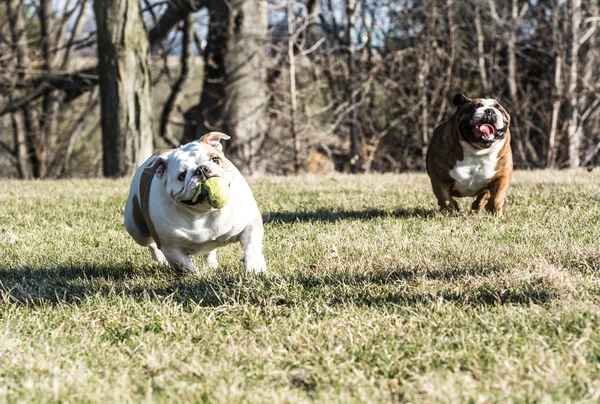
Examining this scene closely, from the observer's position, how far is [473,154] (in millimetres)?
5809

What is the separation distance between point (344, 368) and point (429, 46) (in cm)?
1212

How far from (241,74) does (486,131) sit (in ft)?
26.8

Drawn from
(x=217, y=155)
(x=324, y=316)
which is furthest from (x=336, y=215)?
(x=324, y=316)

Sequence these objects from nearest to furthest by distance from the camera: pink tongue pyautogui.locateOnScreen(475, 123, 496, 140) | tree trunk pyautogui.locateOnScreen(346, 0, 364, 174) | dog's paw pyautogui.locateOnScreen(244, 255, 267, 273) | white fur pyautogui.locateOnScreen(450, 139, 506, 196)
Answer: dog's paw pyautogui.locateOnScreen(244, 255, 267, 273), pink tongue pyautogui.locateOnScreen(475, 123, 496, 140), white fur pyautogui.locateOnScreen(450, 139, 506, 196), tree trunk pyautogui.locateOnScreen(346, 0, 364, 174)

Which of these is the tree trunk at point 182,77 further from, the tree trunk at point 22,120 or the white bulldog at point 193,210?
the white bulldog at point 193,210

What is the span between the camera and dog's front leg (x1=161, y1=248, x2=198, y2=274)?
13.8ft

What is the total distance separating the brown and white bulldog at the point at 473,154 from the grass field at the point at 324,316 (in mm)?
258

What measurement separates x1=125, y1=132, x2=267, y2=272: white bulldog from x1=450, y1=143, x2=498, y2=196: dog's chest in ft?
7.43

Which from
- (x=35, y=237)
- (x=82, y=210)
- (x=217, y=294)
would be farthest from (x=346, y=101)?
(x=217, y=294)

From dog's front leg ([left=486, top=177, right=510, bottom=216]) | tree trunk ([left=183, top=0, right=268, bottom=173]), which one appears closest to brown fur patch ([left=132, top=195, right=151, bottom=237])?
dog's front leg ([left=486, top=177, right=510, bottom=216])

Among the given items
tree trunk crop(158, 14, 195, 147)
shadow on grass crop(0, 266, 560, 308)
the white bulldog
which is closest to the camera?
shadow on grass crop(0, 266, 560, 308)

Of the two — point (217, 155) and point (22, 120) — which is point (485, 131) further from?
point (22, 120)

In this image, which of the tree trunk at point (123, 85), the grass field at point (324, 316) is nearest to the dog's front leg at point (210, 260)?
the grass field at point (324, 316)

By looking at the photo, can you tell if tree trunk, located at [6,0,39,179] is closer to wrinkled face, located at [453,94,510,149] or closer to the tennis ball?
wrinkled face, located at [453,94,510,149]
